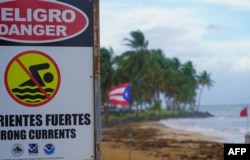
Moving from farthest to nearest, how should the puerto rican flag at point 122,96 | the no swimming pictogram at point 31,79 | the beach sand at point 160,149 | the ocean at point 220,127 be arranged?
1. the ocean at point 220,127
2. the beach sand at point 160,149
3. the puerto rican flag at point 122,96
4. the no swimming pictogram at point 31,79

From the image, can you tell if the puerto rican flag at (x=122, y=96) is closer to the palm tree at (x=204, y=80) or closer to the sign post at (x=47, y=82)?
the sign post at (x=47, y=82)

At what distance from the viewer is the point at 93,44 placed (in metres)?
3.21

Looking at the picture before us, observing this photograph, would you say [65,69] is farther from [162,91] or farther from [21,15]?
[162,91]

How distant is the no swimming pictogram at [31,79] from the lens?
3.13m

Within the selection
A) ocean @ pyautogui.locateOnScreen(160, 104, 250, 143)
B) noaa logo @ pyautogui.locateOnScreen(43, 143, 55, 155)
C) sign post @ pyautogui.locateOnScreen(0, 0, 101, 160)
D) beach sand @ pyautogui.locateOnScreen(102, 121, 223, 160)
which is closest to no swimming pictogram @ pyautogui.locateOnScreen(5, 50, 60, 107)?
sign post @ pyautogui.locateOnScreen(0, 0, 101, 160)

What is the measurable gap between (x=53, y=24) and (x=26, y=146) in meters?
0.80

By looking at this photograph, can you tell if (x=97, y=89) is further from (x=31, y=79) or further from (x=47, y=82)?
(x=31, y=79)

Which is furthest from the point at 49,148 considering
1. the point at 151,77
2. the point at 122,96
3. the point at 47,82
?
the point at 151,77

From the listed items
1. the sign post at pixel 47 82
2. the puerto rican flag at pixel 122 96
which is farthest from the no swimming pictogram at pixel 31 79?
the puerto rican flag at pixel 122 96

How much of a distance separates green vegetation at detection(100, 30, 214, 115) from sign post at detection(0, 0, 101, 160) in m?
43.5

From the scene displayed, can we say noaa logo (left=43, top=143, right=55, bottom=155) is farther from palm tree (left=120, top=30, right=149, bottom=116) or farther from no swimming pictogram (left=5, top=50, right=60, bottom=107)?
palm tree (left=120, top=30, right=149, bottom=116)

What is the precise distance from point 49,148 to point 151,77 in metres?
77.1

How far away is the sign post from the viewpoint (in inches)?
123

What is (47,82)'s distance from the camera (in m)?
3.13
